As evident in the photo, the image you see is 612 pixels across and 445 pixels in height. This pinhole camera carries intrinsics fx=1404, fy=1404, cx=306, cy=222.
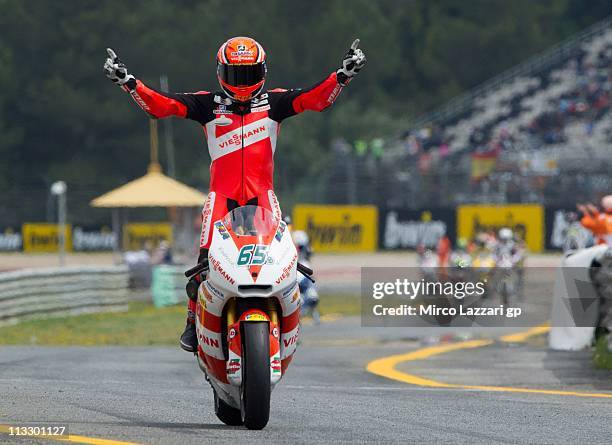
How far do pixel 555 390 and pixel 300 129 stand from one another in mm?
52022

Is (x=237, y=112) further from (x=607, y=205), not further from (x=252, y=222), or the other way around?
(x=607, y=205)

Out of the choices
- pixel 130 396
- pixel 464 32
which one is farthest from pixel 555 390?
pixel 464 32

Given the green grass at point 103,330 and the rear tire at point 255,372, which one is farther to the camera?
the green grass at point 103,330

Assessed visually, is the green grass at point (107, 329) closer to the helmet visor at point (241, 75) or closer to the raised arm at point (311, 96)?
the raised arm at point (311, 96)

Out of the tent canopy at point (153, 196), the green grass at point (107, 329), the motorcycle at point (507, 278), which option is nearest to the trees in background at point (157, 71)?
the tent canopy at point (153, 196)

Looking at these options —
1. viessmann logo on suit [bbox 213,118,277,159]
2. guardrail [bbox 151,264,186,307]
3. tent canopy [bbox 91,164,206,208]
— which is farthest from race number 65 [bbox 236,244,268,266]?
tent canopy [bbox 91,164,206,208]

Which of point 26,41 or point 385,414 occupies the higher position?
point 26,41

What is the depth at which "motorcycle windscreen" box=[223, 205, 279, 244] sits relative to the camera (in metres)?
7.49

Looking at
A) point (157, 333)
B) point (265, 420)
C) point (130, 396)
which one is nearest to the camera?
point (265, 420)

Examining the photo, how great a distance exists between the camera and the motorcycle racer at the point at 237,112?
315 inches

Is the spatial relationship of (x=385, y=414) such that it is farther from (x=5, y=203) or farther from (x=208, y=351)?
(x=5, y=203)

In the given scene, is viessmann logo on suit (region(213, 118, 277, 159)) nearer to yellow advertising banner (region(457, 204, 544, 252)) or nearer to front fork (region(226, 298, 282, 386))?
front fork (region(226, 298, 282, 386))

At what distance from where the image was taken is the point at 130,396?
9359mm

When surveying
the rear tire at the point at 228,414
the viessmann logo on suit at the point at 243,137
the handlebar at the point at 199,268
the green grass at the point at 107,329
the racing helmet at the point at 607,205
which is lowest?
the green grass at the point at 107,329
